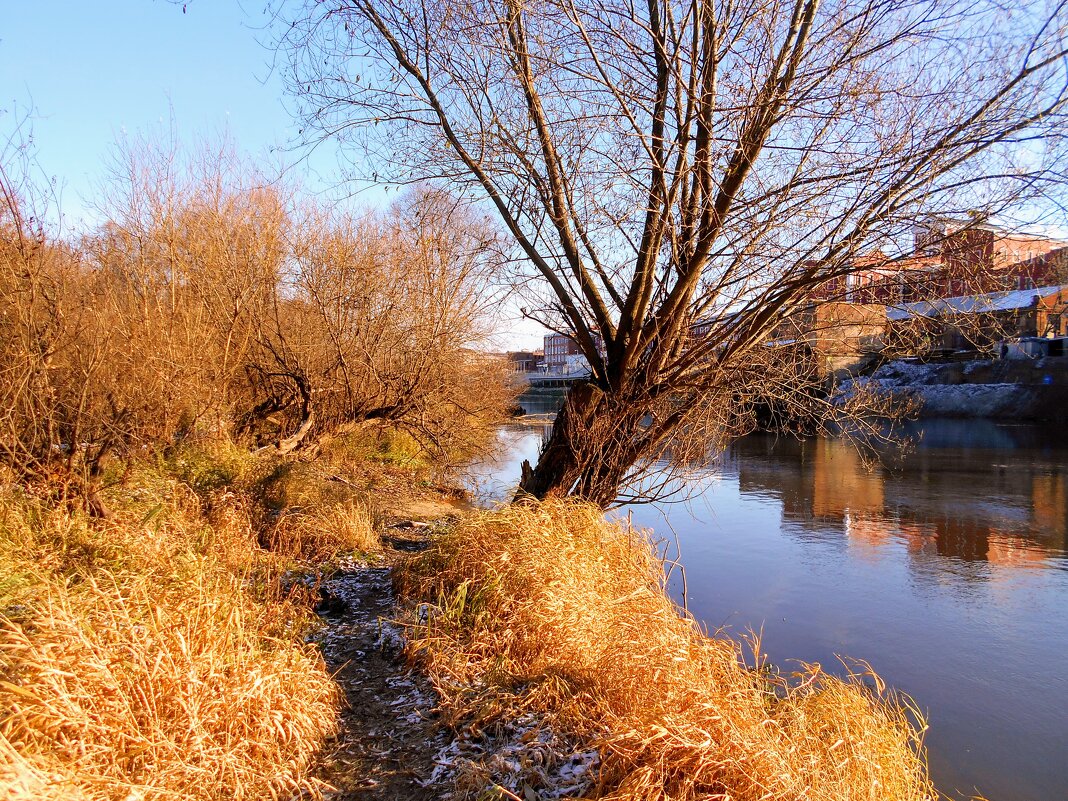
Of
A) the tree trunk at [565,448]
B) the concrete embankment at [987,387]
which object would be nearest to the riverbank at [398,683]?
the tree trunk at [565,448]

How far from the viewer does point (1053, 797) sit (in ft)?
16.7

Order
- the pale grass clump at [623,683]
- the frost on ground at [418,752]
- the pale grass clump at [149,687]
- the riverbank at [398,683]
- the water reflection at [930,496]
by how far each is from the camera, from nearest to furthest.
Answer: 1. the pale grass clump at [149,687]
2. the riverbank at [398,683]
3. the pale grass clump at [623,683]
4. the frost on ground at [418,752]
5. the water reflection at [930,496]

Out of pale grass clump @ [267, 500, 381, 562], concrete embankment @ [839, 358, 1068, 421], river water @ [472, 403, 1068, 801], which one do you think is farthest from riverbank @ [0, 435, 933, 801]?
concrete embankment @ [839, 358, 1068, 421]

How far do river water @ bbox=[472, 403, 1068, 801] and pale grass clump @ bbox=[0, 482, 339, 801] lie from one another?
4.79 metres

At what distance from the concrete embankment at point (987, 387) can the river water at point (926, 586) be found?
52.2 ft

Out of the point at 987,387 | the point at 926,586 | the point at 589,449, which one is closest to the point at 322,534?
the point at 589,449

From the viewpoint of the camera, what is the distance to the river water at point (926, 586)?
235 inches

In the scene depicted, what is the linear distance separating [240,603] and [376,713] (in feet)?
3.67

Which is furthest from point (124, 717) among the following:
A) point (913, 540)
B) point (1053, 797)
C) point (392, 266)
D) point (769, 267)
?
point (913, 540)

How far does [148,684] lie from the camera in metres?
2.96

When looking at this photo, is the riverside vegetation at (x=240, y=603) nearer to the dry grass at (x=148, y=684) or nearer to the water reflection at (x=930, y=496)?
the dry grass at (x=148, y=684)

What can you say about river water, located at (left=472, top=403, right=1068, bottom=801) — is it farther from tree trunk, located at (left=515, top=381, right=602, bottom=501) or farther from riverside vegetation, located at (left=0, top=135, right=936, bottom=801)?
tree trunk, located at (left=515, top=381, right=602, bottom=501)

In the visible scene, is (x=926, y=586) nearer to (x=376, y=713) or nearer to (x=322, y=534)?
(x=322, y=534)

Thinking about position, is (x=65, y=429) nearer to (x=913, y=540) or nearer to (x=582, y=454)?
(x=582, y=454)
